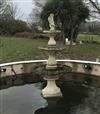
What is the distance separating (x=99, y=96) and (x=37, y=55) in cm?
669

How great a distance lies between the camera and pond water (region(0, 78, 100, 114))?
8945 mm

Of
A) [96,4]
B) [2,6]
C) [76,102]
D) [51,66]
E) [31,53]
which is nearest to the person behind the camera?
[76,102]

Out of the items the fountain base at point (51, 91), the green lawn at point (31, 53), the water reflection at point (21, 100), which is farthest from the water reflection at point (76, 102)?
the green lawn at point (31, 53)

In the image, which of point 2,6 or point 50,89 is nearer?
point 50,89

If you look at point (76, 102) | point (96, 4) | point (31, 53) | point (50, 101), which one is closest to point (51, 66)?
point (50, 101)

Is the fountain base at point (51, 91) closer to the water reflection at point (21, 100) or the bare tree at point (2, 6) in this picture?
the water reflection at point (21, 100)

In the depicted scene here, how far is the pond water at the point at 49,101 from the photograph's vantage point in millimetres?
8945

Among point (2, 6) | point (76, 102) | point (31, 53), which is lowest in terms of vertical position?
point (76, 102)

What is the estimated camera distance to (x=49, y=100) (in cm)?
997

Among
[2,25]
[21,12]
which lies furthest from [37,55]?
[21,12]

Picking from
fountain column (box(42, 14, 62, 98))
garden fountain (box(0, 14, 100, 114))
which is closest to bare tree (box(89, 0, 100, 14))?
garden fountain (box(0, 14, 100, 114))

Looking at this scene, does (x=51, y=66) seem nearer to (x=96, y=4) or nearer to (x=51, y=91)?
(x=51, y=91)

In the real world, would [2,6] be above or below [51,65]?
above

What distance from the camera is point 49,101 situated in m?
9.87
